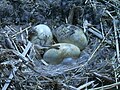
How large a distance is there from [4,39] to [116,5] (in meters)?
1.06

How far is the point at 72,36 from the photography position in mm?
3033

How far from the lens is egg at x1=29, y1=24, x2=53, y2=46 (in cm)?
304

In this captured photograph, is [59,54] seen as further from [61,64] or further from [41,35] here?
[41,35]

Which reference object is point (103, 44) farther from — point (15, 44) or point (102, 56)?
point (15, 44)

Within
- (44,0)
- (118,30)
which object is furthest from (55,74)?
(44,0)

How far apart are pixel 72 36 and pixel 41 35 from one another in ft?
0.80

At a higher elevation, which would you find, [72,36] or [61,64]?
[72,36]

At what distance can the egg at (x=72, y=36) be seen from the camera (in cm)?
303

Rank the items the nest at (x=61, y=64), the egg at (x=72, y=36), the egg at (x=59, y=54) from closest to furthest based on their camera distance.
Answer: the nest at (x=61, y=64), the egg at (x=59, y=54), the egg at (x=72, y=36)

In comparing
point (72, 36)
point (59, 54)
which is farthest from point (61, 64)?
point (72, 36)

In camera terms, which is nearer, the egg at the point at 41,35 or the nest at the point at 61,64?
the nest at the point at 61,64

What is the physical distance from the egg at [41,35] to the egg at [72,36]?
80 millimetres

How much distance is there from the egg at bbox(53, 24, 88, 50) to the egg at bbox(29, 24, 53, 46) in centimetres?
8

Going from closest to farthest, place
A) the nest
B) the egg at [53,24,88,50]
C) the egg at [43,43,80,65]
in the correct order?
the nest
the egg at [43,43,80,65]
the egg at [53,24,88,50]
